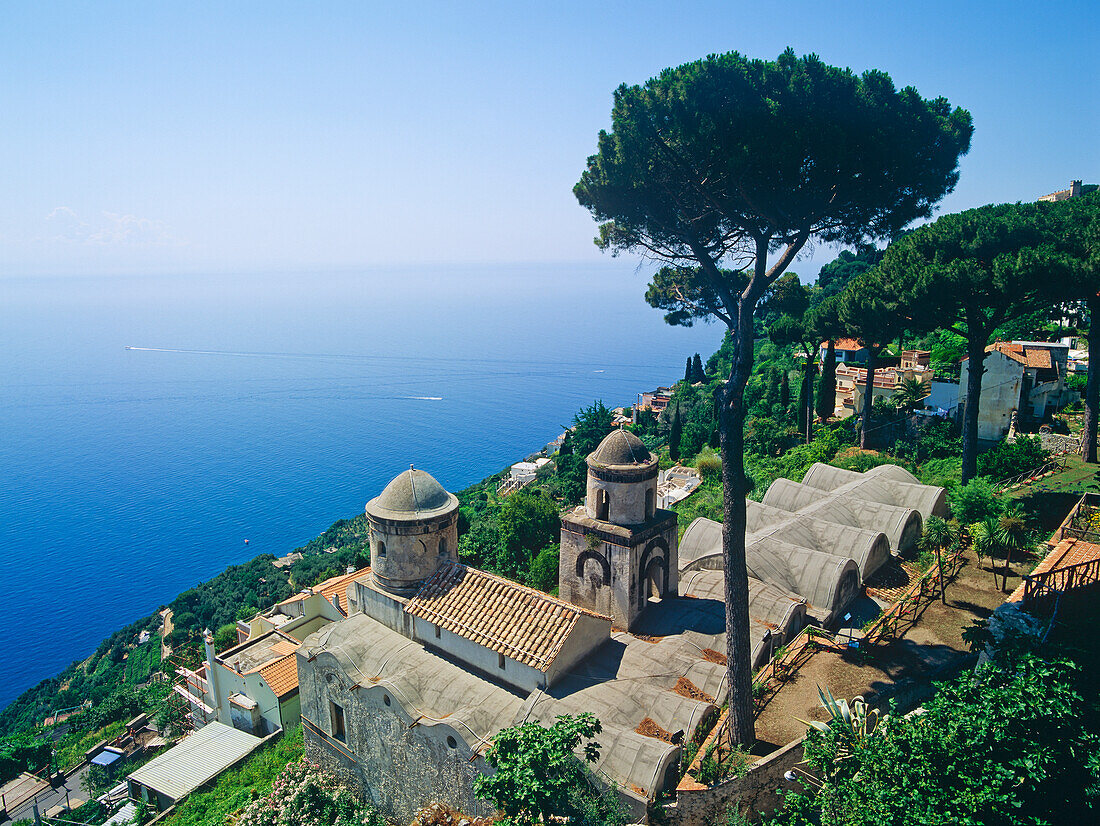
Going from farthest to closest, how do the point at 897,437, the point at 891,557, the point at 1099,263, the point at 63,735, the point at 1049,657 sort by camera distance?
the point at 63,735, the point at 897,437, the point at 891,557, the point at 1099,263, the point at 1049,657

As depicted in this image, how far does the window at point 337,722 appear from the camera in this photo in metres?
15.7

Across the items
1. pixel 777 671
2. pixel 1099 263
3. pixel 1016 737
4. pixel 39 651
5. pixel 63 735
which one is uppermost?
pixel 1099 263

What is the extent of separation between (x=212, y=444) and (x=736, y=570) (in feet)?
332

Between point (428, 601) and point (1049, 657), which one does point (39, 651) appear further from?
point (1049, 657)

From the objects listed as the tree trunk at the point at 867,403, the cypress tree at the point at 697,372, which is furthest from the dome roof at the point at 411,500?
the cypress tree at the point at 697,372

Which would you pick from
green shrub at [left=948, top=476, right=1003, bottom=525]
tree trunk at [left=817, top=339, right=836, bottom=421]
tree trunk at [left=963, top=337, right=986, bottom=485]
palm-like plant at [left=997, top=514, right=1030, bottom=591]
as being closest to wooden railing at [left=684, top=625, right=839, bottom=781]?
palm-like plant at [left=997, top=514, right=1030, bottom=591]

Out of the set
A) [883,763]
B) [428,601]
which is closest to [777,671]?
[883,763]

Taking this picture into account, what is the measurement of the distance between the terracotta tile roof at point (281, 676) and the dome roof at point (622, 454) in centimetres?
1223

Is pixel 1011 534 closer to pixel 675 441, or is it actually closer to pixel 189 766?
pixel 189 766

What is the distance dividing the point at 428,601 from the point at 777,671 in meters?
8.40

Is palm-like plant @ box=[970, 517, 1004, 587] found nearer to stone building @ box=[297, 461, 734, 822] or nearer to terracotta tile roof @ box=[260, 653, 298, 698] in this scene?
stone building @ box=[297, 461, 734, 822]

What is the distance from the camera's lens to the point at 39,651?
5472 centimetres

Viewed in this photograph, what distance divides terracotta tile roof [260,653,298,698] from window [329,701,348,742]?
5531 millimetres

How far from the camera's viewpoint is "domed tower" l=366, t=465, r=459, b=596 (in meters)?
16.8
